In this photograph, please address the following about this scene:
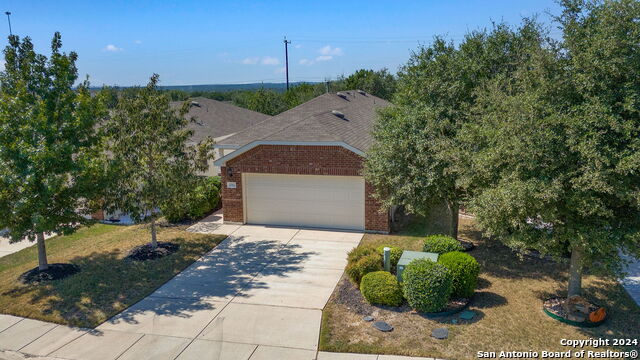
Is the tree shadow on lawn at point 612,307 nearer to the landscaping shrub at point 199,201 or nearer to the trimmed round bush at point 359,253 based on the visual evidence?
the trimmed round bush at point 359,253

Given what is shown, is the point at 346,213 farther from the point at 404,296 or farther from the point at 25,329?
the point at 25,329

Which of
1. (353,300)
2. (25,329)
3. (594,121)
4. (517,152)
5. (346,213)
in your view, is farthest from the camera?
(346,213)

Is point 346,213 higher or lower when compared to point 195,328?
higher

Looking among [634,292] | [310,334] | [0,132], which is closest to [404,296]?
[310,334]

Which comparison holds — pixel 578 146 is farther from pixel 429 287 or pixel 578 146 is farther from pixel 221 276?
Result: pixel 221 276

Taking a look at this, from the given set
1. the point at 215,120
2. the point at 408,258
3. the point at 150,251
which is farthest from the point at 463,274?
the point at 215,120

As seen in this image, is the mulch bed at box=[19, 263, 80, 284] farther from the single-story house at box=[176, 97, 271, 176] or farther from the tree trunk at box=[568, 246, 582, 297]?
the tree trunk at box=[568, 246, 582, 297]

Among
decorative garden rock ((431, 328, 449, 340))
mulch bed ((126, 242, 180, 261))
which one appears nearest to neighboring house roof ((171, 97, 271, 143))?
mulch bed ((126, 242, 180, 261))
